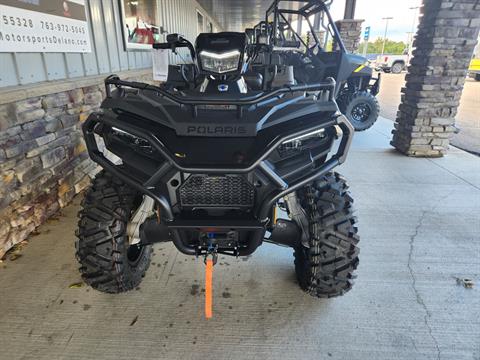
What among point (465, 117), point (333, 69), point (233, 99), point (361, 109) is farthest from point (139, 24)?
point (465, 117)

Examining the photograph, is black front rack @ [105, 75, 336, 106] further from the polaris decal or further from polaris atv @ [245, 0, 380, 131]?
polaris atv @ [245, 0, 380, 131]

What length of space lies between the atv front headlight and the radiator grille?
86 centimetres

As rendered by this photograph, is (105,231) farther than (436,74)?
No

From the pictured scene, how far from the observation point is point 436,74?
14.4 ft

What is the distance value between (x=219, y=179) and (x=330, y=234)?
2.20 ft

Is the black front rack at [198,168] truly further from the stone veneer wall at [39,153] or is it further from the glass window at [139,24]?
the glass window at [139,24]

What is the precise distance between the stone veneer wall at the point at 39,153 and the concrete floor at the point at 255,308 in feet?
0.74

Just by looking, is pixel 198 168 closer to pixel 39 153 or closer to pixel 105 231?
pixel 105 231

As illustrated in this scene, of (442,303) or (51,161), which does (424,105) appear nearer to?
(442,303)

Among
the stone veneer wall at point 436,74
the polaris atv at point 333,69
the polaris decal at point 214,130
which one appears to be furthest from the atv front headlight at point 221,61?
the polaris atv at point 333,69

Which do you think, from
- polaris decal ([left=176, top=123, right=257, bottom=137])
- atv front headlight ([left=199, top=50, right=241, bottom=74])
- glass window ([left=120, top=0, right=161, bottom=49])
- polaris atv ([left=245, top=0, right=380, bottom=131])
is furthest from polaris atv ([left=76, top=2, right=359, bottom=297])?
polaris atv ([left=245, top=0, right=380, bottom=131])

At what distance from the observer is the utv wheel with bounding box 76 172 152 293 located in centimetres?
176

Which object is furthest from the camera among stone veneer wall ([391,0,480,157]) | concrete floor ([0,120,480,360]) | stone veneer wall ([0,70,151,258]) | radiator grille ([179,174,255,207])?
stone veneer wall ([391,0,480,157])

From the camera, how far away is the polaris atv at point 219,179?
4.74 ft
